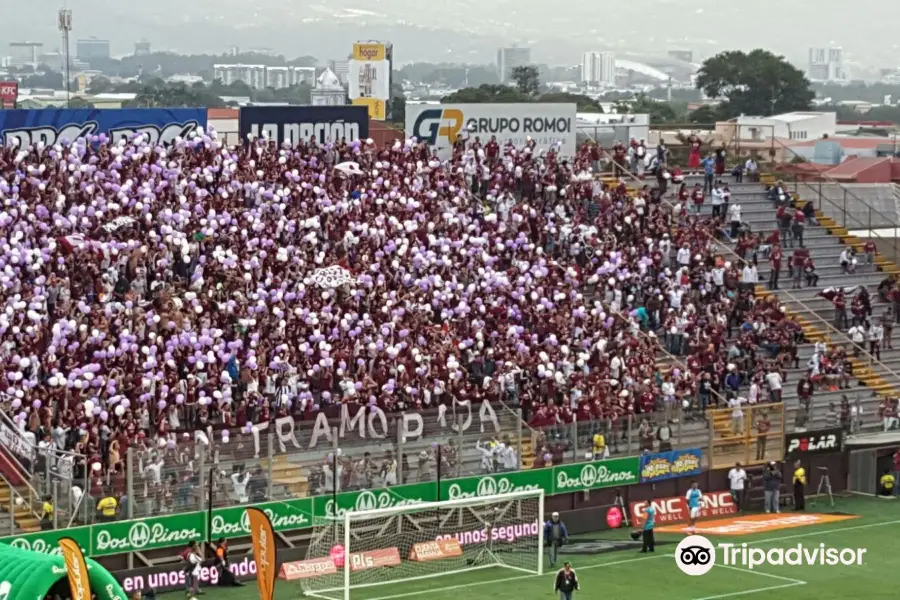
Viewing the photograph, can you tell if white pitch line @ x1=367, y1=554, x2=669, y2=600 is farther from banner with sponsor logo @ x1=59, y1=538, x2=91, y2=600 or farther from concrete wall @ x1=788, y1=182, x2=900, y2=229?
concrete wall @ x1=788, y1=182, x2=900, y2=229

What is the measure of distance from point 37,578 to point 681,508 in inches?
1064

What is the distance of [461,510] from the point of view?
3703cm

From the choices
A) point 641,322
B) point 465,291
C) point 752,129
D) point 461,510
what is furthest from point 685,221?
point 461,510

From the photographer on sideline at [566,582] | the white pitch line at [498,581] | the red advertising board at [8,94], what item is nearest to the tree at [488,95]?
the red advertising board at [8,94]

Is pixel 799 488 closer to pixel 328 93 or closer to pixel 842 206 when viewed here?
pixel 842 206

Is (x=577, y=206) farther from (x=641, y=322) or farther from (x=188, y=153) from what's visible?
(x=188, y=153)

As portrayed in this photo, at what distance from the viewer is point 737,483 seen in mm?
43469

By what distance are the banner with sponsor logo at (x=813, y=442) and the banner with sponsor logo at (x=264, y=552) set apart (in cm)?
Result: 1950

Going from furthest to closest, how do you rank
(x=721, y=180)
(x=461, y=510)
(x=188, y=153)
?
1. (x=721, y=180)
2. (x=188, y=153)
3. (x=461, y=510)

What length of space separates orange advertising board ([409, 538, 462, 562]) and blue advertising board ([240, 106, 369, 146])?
1635cm

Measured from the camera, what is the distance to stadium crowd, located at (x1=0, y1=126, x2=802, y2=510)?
37.5 metres

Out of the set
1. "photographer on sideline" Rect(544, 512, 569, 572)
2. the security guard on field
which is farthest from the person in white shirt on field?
"photographer on sideline" Rect(544, 512, 569, 572)

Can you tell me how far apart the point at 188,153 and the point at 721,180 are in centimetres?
2112

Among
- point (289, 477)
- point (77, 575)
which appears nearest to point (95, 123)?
point (289, 477)
